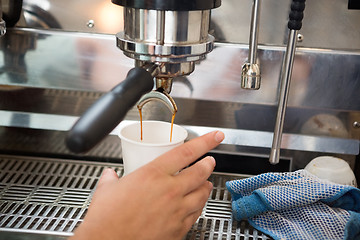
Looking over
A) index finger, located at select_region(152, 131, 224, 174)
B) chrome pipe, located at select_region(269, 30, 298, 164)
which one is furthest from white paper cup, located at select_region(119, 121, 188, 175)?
chrome pipe, located at select_region(269, 30, 298, 164)

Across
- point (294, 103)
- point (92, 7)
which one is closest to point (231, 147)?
point (294, 103)

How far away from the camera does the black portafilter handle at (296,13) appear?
22.1 inches

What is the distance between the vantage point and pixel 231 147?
0.81 meters

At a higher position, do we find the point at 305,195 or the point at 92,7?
the point at 92,7

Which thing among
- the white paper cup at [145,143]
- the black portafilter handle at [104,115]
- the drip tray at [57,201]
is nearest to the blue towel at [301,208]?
the drip tray at [57,201]

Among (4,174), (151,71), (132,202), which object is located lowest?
(4,174)

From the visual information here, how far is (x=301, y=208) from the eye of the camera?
0.65 metres

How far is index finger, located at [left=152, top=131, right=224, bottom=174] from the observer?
19.7 inches

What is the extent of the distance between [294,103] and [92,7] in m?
0.33

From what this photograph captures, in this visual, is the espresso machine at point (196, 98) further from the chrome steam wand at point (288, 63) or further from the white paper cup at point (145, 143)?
the white paper cup at point (145, 143)

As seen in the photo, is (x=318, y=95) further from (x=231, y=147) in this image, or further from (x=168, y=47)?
(x=168, y=47)

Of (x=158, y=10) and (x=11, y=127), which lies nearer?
(x=158, y=10)

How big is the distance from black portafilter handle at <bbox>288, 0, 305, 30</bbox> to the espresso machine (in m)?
0.03

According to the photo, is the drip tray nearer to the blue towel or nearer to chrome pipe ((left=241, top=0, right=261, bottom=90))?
the blue towel
